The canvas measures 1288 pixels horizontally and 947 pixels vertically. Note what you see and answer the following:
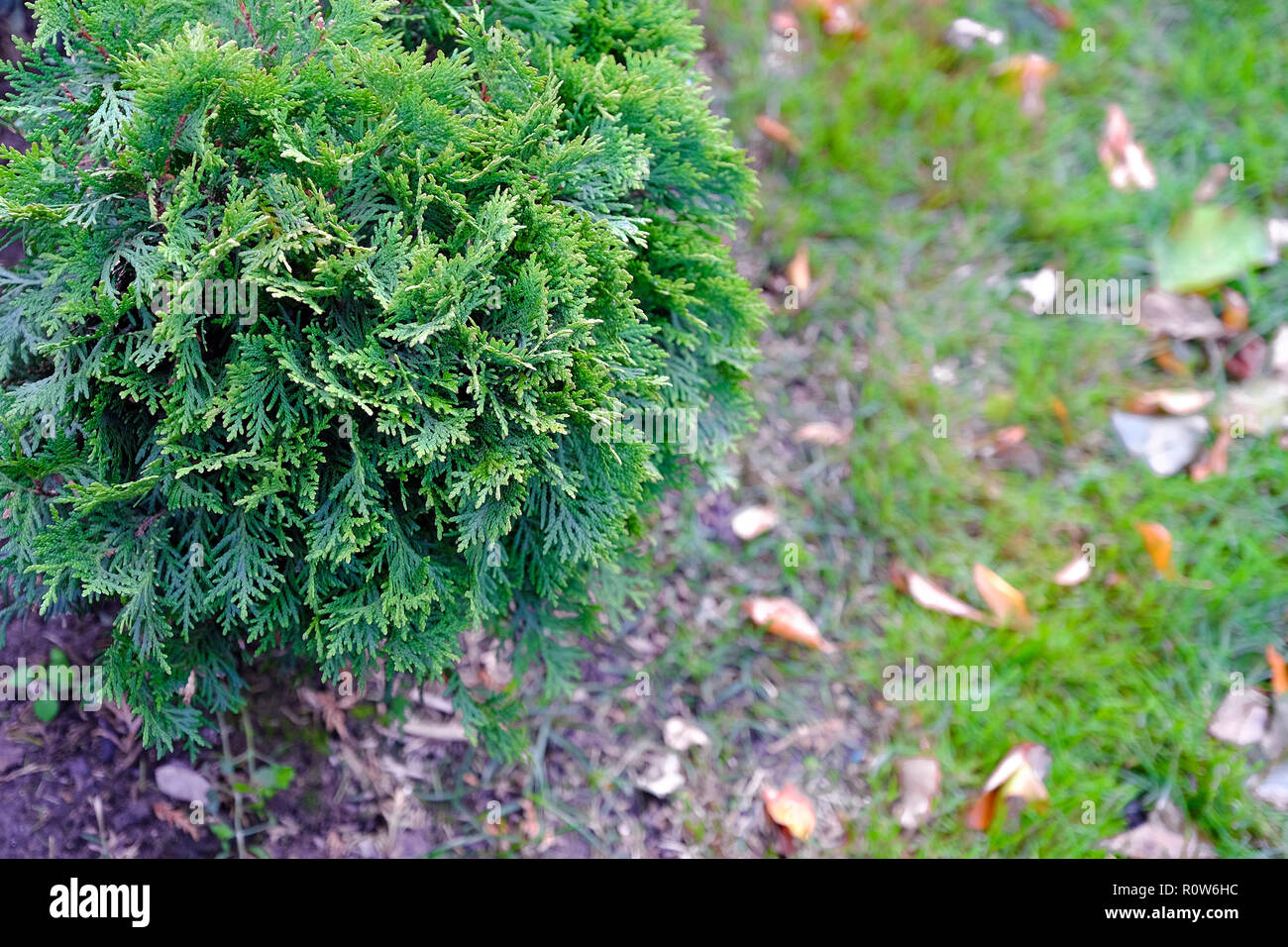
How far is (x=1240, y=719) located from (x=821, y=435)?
5.89 feet

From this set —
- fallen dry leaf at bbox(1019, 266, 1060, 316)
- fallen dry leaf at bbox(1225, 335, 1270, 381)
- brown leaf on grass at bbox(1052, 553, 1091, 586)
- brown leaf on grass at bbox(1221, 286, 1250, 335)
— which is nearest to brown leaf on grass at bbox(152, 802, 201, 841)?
brown leaf on grass at bbox(1052, 553, 1091, 586)

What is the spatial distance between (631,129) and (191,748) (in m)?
1.97

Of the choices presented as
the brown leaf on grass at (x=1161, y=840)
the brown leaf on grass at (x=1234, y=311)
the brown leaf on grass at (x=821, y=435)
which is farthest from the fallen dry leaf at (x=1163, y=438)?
the brown leaf on grass at (x=1161, y=840)

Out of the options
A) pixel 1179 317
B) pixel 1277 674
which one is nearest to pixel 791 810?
pixel 1277 674

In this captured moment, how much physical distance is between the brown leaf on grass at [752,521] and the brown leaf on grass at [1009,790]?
1157 mm

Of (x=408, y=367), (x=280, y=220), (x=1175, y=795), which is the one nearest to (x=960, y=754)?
(x=1175, y=795)

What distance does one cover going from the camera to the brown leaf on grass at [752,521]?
3.23 metres

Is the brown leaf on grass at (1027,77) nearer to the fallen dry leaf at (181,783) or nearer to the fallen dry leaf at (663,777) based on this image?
the fallen dry leaf at (663,777)

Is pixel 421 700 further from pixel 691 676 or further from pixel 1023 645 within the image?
pixel 1023 645

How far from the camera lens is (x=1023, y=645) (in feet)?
9.96

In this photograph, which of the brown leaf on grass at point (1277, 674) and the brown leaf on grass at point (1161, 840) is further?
the brown leaf on grass at point (1277, 674)
